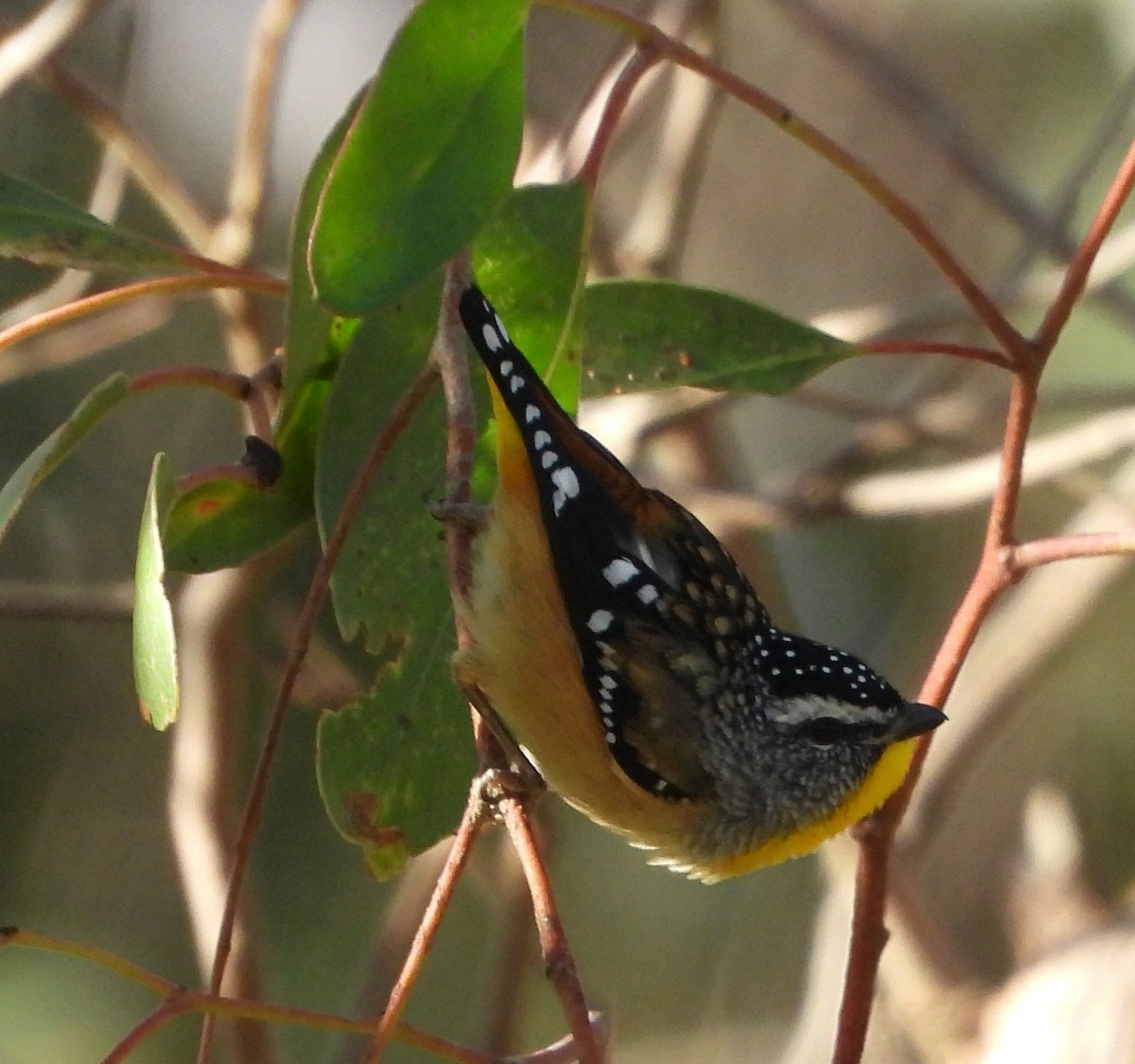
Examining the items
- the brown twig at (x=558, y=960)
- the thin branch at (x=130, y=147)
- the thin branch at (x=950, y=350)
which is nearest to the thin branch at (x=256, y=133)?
the thin branch at (x=130, y=147)

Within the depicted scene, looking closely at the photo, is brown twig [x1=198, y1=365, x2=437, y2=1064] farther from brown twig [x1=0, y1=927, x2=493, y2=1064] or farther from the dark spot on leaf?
the dark spot on leaf

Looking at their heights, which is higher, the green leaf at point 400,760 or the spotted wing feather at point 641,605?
the spotted wing feather at point 641,605

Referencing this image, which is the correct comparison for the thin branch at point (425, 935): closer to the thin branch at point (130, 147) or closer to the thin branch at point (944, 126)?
the thin branch at point (130, 147)

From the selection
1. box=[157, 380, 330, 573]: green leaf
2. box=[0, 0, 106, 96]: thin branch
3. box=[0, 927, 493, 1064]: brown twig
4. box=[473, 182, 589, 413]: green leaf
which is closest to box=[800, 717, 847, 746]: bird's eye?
box=[473, 182, 589, 413]: green leaf

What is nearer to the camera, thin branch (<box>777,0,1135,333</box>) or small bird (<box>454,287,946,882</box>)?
small bird (<box>454,287,946,882</box>)

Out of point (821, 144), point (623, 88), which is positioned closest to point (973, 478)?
point (821, 144)
